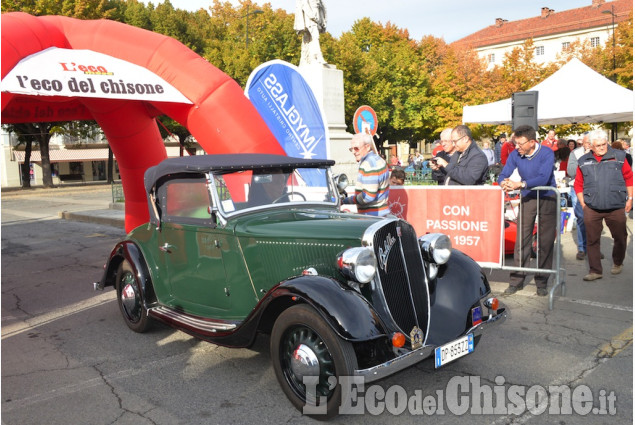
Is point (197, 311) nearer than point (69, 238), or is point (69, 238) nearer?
point (197, 311)

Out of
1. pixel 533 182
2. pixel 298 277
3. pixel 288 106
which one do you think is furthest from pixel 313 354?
pixel 288 106

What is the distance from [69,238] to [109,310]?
674cm

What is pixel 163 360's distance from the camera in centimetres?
452

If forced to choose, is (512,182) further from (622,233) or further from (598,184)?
(622,233)

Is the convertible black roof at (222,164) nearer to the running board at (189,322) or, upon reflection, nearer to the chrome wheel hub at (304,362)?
the running board at (189,322)

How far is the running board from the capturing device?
419 cm

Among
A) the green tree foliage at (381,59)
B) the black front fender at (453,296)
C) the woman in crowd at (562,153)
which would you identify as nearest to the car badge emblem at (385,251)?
the black front fender at (453,296)

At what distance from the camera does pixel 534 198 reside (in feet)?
19.5

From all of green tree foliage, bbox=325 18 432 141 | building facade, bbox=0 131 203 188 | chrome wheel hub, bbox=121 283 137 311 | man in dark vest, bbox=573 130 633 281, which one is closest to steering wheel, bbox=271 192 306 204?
chrome wheel hub, bbox=121 283 137 311

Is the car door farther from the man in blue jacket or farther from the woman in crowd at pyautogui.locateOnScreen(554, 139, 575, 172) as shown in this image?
the woman in crowd at pyautogui.locateOnScreen(554, 139, 575, 172)

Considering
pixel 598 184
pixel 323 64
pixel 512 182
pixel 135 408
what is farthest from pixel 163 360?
pixel 323 64

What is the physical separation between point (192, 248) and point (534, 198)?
3744 mm

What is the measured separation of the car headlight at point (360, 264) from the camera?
346cm

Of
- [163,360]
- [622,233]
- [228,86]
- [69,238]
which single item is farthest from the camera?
[69,238]
